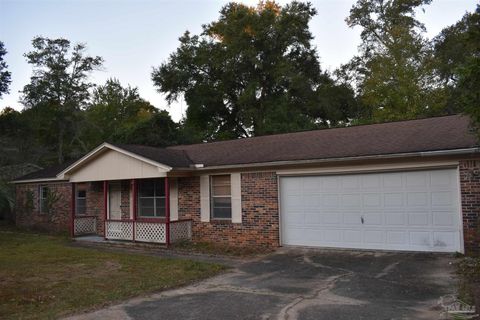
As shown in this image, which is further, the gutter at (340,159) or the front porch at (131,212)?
the front porch at (131,212)

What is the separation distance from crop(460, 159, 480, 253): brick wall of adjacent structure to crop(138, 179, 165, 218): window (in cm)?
1023

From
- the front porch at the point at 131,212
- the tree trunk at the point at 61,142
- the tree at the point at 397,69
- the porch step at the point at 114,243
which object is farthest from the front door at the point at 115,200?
the tree trunk at the point at 61,142

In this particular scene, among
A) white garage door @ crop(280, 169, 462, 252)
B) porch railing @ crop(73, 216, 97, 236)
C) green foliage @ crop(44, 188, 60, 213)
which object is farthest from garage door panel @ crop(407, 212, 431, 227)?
green foliage @ crop(44, 188, 60, 213)

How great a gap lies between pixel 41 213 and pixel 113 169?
8.20 meters

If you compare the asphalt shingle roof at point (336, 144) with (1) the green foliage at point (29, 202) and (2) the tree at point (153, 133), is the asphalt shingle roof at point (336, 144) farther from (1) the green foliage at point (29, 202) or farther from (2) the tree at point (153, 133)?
(2) the tree at point (153, 133)

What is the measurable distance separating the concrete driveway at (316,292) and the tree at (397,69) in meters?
22.8

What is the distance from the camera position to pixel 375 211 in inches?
462

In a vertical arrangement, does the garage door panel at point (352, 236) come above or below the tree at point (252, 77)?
below

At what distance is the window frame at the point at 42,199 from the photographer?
21922mm

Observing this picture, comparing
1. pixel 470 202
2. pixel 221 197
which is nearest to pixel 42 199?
pixel 221 197

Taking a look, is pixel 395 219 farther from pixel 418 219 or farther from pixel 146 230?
pixel 146 230

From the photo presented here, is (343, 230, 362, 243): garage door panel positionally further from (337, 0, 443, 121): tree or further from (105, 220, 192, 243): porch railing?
(337, 0, 443, 121): tree

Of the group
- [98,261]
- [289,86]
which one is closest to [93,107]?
[289,86]

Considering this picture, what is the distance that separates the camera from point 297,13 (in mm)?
40094
